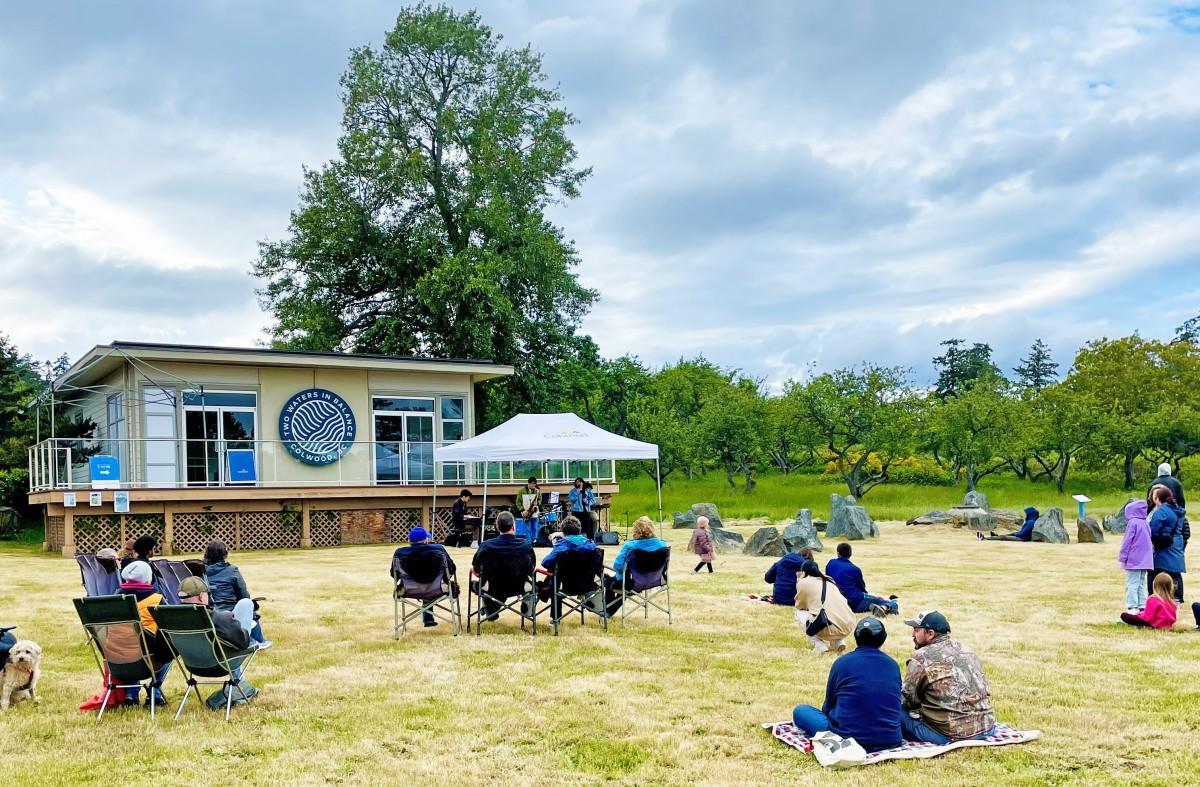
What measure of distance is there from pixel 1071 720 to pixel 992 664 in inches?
68.8

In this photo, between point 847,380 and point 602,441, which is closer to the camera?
point 602,441

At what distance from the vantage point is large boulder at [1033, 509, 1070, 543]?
21.2m

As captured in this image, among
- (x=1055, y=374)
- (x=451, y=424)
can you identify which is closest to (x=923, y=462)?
(x=451, y=424)

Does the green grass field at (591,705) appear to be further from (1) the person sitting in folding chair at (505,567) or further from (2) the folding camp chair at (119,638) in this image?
(1) the person sitting in folding chair at (505,567)

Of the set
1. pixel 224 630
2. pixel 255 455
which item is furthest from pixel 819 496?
pixel 224 630

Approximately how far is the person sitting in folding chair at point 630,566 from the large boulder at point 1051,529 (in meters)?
13.7

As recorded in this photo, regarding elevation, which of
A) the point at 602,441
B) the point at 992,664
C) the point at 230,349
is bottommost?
the point at 992,664

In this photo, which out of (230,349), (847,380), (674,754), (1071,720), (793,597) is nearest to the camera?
(674,754)

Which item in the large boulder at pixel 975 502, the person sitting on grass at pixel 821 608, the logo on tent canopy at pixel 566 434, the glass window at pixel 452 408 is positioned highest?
the glass window at pixel 452 408

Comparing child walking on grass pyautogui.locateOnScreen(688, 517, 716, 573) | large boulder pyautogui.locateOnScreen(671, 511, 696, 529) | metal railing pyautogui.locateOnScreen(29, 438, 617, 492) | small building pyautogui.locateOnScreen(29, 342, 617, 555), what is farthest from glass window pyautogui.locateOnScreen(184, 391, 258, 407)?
child walking on grass pyautogui.locateOnScreen(688, 517, 716, 573)

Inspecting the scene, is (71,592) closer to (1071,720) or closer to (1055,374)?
(1071,720)

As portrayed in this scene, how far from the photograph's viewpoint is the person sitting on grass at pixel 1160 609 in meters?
9.60

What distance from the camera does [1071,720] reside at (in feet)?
20.9

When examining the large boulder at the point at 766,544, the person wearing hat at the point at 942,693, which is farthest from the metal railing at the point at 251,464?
the person wearing hat at the point at 942,693
